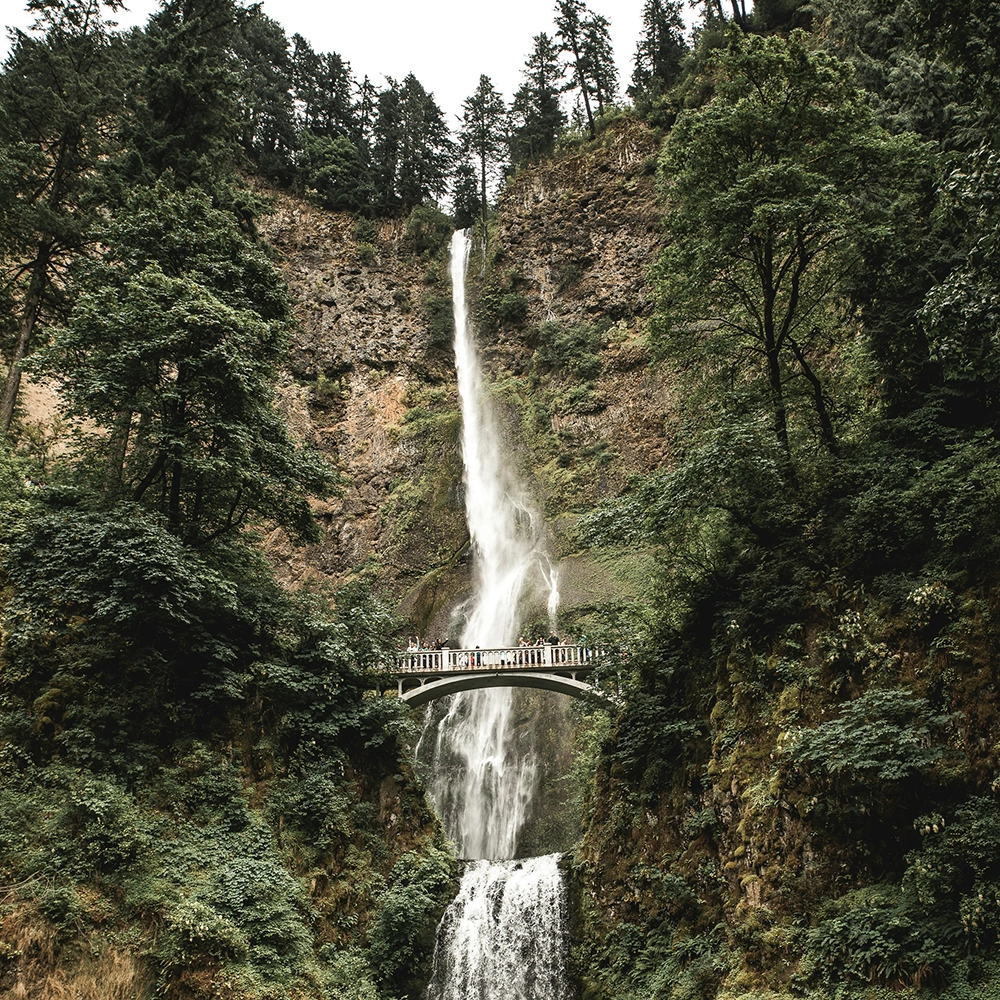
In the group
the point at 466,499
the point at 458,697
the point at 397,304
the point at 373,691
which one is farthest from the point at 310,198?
the point at 373,691

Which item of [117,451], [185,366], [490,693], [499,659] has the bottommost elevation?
[490,693]

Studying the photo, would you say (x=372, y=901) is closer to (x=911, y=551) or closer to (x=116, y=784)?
(x=116, y=784)

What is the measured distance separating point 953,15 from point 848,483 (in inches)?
257

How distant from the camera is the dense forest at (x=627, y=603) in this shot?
8.94 meters

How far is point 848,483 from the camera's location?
12031 millimetres

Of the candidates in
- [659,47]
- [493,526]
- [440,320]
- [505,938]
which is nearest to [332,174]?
[440,320]

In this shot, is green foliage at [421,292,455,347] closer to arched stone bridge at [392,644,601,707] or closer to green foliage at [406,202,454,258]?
green foliage at [406,202,454,258]

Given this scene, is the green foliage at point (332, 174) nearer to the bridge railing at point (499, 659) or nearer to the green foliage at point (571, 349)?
the green foliage at point (571, 349)

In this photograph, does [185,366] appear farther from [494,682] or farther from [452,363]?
[452,363]

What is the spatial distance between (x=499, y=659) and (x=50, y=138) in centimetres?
1966

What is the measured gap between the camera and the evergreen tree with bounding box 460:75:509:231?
47500 millimetres

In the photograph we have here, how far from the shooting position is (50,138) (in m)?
20.5

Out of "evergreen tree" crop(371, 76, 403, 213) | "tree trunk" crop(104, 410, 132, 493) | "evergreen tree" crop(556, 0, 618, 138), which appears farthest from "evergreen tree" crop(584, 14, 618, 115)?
"tree trunk" crop(104, 410, 132, 493)

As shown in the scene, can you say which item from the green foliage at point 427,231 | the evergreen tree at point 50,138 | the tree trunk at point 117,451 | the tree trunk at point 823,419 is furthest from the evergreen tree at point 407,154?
the tree trunk at point 823,419
